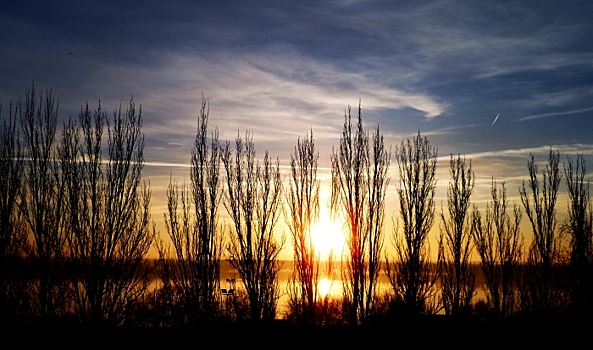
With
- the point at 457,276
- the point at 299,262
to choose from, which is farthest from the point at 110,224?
the point at 457,276

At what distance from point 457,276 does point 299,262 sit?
666 centimetres

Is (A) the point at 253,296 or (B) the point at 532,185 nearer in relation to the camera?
(A) the point at 253,296

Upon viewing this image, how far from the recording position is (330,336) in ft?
55.4

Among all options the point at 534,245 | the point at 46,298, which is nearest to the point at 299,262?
the point at 46,298

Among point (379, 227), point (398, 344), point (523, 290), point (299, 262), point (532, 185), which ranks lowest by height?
point (398, 344)

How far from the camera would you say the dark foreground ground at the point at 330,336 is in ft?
45.8

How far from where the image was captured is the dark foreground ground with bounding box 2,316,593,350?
45.8 ft

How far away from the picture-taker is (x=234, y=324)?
16562 mm

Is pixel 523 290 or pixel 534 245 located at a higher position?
pixel 534 245

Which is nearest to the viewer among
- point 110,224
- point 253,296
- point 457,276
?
point 110,224

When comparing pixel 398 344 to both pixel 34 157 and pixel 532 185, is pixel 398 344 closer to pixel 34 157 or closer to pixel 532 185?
pixel 532 185

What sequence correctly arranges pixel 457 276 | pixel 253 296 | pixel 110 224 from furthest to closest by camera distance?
pixel 457 276, pixel 253 296, pixel 110 224

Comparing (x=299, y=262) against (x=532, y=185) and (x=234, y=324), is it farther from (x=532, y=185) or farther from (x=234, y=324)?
(x=532, y=185)

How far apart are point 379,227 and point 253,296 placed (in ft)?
15.2
